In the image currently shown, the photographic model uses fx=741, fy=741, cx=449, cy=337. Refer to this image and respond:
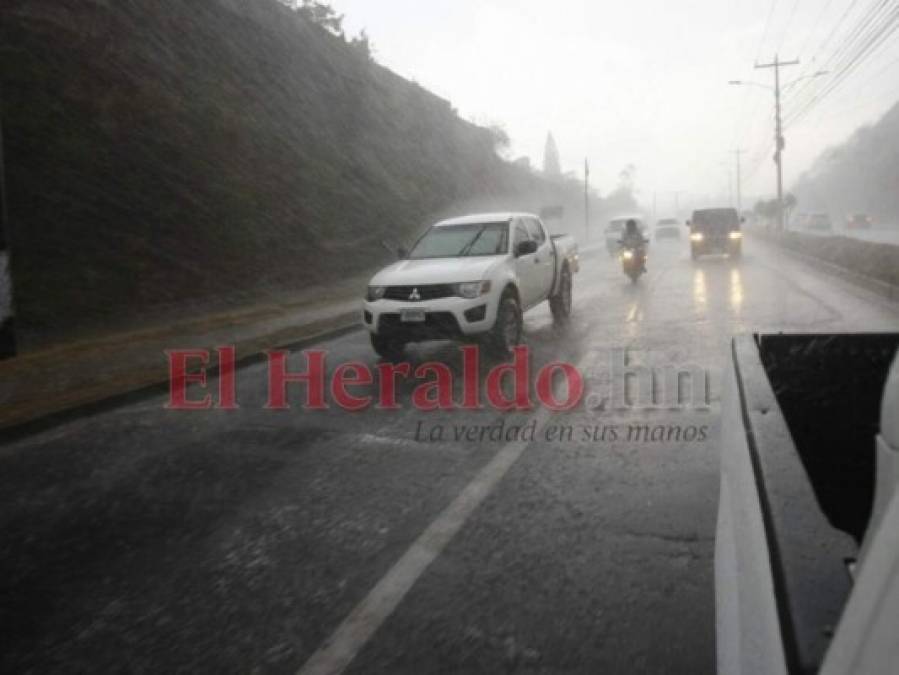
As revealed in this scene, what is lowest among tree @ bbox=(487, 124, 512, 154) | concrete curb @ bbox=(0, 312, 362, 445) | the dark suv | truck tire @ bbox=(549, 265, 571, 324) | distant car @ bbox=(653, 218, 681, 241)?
concrete curb @ bbox=(0, 312, 362, 445)

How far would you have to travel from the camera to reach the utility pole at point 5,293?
914 centimetres

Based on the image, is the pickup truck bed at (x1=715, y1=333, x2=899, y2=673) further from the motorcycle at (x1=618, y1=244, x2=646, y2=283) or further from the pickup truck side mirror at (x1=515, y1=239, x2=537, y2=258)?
the motorcycle at (x1=618, y1=244, x2=646, y2=283)

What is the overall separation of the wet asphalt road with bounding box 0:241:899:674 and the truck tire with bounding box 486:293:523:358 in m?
2.23

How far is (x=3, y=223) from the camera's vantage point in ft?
30.1

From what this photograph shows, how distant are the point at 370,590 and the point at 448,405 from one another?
12.0ft

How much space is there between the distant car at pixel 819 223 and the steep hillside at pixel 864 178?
106 feet

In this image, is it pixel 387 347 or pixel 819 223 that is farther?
pixel 819 223

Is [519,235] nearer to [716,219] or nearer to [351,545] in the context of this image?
[351,545]

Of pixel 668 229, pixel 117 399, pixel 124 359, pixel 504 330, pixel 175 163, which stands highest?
pixel 668 229

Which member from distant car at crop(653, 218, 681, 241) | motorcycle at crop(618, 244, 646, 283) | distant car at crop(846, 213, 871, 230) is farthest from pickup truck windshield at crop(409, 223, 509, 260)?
distant car at crop(846, 213, 871, 230)

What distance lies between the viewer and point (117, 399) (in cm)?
748

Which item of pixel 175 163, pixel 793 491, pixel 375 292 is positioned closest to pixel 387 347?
pixel 375 292

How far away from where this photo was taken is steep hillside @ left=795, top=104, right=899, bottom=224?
282ft

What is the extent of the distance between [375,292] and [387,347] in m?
0.70
